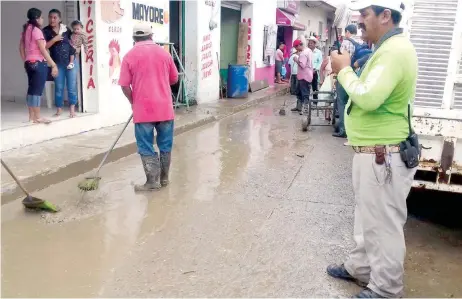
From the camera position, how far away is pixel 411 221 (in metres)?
4.73

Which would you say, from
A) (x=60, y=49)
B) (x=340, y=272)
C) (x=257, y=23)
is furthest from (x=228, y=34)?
(x=340, y=272)

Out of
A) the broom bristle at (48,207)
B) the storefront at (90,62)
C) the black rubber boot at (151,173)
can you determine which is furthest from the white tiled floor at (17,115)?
the black rubber boot at (151,173)

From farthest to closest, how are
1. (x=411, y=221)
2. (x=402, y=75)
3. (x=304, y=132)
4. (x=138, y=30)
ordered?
(x=304, y=132), (x=138, y=30), (x=411, y=221), (x=402, y=75)

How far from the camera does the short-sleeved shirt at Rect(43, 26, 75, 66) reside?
24.8ft

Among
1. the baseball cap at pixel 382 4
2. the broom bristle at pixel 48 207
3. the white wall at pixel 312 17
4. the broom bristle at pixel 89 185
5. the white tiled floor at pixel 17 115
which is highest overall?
the white wall at pixel 312 17

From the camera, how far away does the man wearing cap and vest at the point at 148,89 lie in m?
5.10

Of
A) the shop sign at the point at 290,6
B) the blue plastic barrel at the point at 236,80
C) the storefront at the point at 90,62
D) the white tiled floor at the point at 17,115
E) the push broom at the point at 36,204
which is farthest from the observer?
the shop sign at the point at 290,6

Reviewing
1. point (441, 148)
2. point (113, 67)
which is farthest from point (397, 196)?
point (113, 67)

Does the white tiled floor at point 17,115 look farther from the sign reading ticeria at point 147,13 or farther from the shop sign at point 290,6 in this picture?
the shop sign at point 290,6

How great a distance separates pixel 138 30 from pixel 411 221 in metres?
3.54

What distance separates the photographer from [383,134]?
9.43 ft

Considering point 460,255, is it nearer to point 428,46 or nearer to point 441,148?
point 441,148

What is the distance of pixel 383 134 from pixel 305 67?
321 inches

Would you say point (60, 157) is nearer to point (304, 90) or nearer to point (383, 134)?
point (383, 134)
